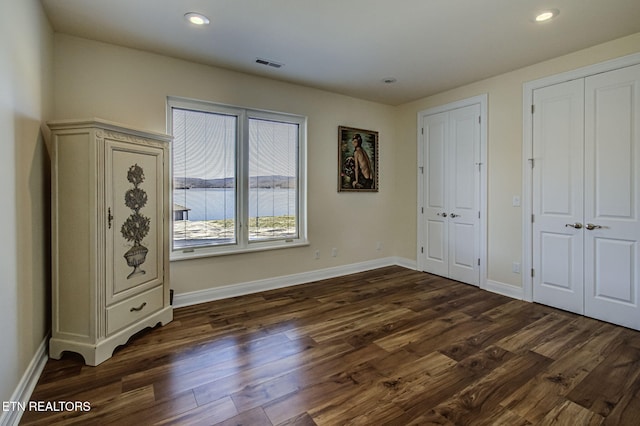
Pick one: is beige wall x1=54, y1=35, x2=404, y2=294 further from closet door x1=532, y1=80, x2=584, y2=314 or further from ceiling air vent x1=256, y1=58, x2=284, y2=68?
closet door x1=532, y1=80, x2=584, y2=314

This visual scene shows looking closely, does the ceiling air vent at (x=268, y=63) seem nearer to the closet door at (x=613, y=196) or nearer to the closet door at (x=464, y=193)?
the closet door at (x=464, y=193)

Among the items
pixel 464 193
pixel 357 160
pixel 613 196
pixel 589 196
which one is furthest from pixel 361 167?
pixel 613 196

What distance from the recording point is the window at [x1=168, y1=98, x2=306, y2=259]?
3.52m

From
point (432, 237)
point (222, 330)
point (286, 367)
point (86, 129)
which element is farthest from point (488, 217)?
point (86, 129)

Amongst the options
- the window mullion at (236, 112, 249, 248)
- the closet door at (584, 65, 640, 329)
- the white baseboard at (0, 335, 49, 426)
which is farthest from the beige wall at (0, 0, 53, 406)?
the closet door at (584, 65, 640, 329)

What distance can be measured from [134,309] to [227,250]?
131 centimetres

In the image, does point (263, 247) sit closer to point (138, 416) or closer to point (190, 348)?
point (190, 348)

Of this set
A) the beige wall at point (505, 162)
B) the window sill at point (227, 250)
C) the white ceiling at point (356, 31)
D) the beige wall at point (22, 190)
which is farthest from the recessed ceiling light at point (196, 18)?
the beige wall at point (505, 162)

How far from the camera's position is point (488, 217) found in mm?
4059

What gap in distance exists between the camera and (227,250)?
3787mm

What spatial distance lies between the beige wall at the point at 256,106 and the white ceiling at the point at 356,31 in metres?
0.18

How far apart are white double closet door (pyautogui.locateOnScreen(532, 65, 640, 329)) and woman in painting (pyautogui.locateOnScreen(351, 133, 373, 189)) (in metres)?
2.19

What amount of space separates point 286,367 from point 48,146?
2562 mm

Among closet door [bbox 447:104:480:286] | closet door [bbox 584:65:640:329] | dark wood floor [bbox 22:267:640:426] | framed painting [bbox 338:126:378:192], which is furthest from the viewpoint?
framed painting [bbox 338:126:378:192]
